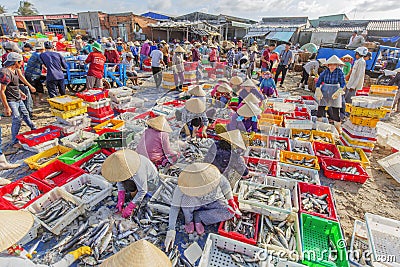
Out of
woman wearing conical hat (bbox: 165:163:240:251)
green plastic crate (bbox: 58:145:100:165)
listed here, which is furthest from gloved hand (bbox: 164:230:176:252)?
green plastic crate (bbox: 58:145:100:165)

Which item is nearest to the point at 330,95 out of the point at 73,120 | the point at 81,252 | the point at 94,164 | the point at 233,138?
the point at 233,138

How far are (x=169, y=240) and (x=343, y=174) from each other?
3.83 m

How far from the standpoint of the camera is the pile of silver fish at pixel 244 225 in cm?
322

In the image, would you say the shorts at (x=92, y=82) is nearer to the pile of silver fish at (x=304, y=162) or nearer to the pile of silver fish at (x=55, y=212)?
the pile of silver fish at (x=55, y=212)

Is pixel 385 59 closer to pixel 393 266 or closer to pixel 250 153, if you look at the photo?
pixel 250 153

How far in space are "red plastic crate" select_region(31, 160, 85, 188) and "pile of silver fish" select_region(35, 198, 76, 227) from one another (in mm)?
532

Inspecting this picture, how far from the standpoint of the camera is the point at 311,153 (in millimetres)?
5156

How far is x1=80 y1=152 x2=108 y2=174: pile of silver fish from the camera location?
4513 millimetres

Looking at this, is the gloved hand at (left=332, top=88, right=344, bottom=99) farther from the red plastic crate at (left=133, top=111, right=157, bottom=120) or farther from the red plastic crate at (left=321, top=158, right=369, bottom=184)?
the red plastic crate at (left=133, top=111, right=157, bottom=120)

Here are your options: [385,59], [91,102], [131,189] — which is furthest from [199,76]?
[385,59]

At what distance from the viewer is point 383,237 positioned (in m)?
3.24

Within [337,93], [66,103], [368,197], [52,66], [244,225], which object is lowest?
[368,197]

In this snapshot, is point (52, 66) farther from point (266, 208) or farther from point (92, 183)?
point (266, 208)

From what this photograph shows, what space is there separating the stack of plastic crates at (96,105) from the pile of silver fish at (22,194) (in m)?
3.07
